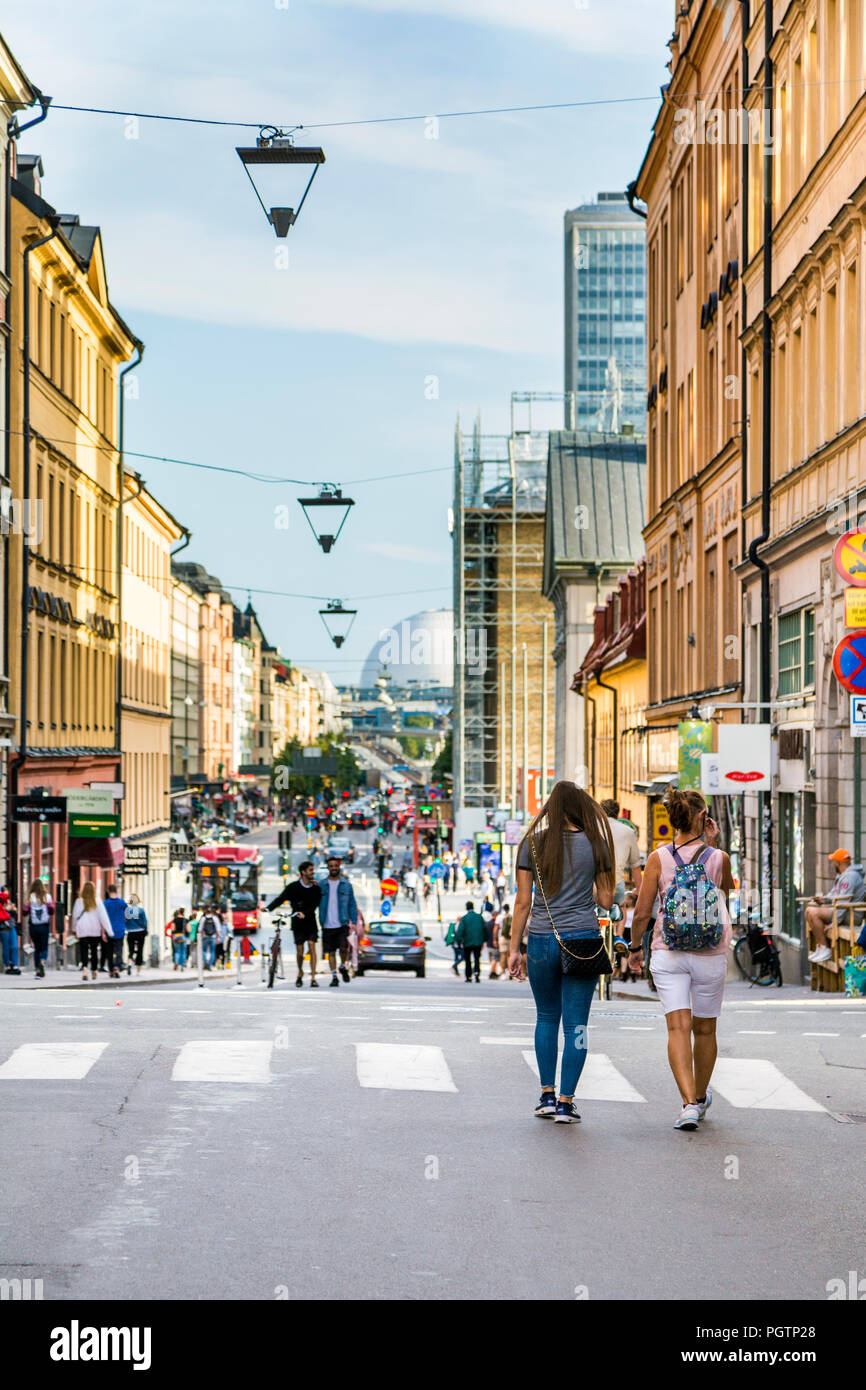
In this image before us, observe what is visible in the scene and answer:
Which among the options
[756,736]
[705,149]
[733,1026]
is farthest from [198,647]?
[733,1026]

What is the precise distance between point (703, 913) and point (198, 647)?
359 ft

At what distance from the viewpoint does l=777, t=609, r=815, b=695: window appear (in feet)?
83.7

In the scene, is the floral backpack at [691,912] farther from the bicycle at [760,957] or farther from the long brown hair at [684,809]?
the bicycle at [760,957]

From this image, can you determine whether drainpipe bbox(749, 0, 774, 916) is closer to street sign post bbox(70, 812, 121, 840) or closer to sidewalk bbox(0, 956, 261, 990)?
sidewalk bbox(0, 956, 261, 990)

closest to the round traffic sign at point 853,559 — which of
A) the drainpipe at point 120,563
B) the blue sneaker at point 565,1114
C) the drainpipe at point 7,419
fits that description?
the blue sneaker at point 565,1114

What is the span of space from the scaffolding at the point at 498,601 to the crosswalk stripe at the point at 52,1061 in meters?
80.9

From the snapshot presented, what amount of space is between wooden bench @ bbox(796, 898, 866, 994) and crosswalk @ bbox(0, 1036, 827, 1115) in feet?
27.3

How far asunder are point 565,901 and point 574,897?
5 centimetres

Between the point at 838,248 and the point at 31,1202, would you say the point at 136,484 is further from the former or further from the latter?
the point at 31,1202

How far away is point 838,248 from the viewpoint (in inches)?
920

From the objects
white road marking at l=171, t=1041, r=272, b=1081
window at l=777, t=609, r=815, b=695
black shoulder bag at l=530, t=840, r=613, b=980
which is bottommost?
white road marking at l=171, t=1041, r=272, b=1081

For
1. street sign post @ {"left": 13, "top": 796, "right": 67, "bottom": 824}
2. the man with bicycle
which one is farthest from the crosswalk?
street sign post @ {"left": 13, "top": 796, "right": 67, "bottom": 824}

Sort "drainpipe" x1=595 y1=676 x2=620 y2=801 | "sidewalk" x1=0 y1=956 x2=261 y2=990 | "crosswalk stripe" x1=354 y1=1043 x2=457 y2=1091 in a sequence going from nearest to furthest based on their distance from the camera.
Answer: "crosswalk stripe" x1=354 y1=1043 x2=457 y2=1091 → "sidewalk" x1=0 y1=956 x2=261 y2=990 → "drainpipe" x1=595 y1=676 x2=620 y2=801

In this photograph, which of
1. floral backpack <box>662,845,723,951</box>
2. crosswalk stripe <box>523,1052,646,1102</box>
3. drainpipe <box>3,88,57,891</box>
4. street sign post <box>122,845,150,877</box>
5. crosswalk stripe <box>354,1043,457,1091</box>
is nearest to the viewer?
floral backpack <box>662,845,723,951</box>
